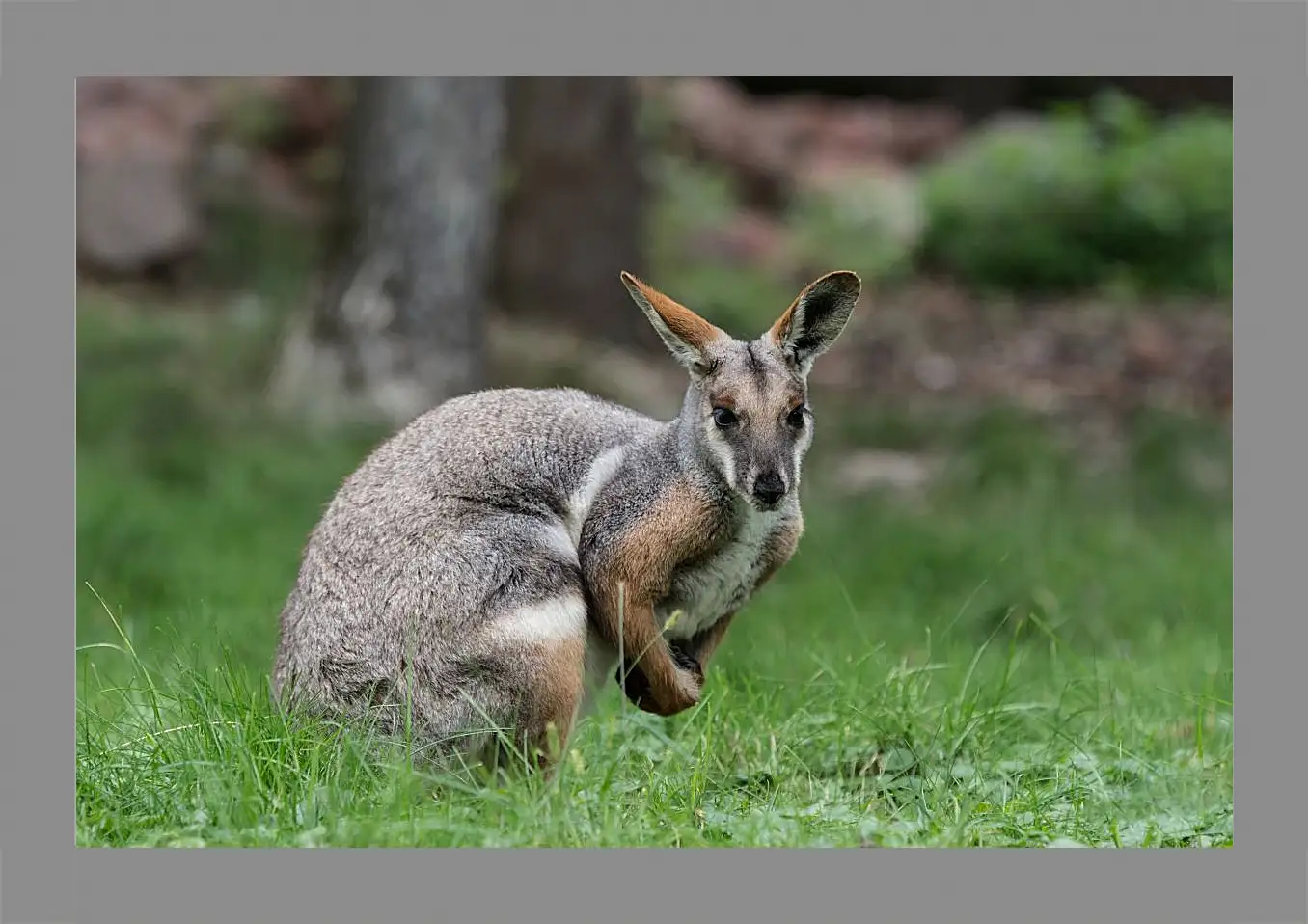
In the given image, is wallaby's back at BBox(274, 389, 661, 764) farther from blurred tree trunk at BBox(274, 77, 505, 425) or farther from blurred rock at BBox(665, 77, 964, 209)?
blurred rock at BBox(665, 77, 964, 209)

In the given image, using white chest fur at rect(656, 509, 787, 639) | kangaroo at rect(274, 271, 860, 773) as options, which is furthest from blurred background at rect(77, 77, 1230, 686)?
white chest fur at rect(656, 509, 787, 639)

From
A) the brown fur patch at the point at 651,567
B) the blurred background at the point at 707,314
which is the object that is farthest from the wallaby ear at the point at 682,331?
the blurred background at the point at 707,314

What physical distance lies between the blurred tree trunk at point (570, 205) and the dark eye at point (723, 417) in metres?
8.99

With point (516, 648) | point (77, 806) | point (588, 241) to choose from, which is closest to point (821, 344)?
point (516, 648)

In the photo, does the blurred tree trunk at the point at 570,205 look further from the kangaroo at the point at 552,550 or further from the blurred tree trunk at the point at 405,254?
the kangaroo at the point at 552,550

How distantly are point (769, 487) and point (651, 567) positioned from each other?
654 millimetres

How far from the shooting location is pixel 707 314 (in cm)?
1584

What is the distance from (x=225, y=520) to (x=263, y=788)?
608cm

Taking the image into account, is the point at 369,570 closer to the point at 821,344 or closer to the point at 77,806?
the point at 77,806

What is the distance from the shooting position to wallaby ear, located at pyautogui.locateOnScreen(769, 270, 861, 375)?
568 cm

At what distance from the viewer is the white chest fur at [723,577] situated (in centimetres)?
598

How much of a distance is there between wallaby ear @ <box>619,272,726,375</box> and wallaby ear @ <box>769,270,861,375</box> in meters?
0.25

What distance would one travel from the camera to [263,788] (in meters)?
5.27

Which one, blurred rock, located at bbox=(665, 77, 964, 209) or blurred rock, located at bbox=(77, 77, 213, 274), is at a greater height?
blurred rock, located at bbox=(665, 77, 964, 209)
